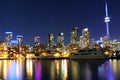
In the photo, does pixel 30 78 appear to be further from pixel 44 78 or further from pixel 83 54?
pixel 83 54

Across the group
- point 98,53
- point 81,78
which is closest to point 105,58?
point 98,53

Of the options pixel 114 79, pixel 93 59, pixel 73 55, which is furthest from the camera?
pixel 73 55

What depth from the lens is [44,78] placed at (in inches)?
3066

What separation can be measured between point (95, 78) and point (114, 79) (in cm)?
392

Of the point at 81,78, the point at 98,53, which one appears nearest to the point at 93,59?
the point at 98,53

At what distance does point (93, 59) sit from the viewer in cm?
17788

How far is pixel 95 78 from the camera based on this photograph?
74562 mm

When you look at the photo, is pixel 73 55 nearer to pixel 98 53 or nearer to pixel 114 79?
pixel 98 53

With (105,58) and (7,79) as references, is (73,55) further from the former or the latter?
(7,79)

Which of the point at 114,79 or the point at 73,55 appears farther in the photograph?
the point at 73,55

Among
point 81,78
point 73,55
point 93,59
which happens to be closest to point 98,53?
point 93,59

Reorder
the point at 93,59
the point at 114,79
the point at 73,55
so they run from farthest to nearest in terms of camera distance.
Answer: the point at 73,55 < the point at 93,59 < the point at 114,79

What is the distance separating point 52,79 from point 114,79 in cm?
1270

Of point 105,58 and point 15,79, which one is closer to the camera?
point 15,79
